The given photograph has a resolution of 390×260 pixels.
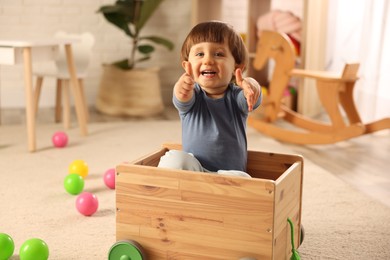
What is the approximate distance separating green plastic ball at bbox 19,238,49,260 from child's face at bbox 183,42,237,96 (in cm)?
66

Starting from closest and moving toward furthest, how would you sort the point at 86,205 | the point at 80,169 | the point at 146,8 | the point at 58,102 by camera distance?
1. the point at 86,205
2. the point at 80,169
3. the point at 58,102
4. the point at 146,8

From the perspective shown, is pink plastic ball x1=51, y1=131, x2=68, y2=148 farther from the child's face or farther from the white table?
the child's face

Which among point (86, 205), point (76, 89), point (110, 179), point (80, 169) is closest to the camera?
point (86, 205)

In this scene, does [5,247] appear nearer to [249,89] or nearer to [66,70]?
[249,89]

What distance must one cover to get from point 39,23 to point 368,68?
2474 millimetres

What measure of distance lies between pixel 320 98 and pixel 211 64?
1694 mm

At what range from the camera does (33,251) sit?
1673 mm

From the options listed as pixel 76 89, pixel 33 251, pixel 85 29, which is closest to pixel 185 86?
pixel 33 251

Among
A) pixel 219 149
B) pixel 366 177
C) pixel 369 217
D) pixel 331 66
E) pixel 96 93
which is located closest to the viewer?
pixel 219 149

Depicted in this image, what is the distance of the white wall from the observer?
448cm

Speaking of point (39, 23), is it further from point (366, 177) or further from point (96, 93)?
A: point (366, 177)

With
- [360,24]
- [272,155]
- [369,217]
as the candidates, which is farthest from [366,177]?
[360,24]

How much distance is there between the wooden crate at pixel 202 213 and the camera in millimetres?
1488

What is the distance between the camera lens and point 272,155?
1837mm
